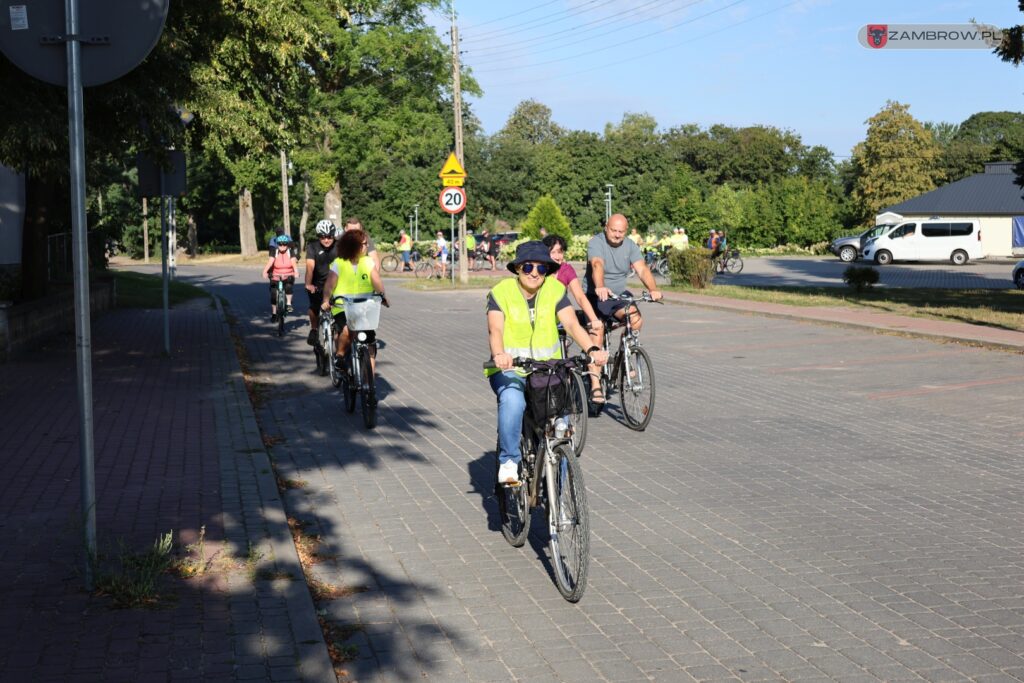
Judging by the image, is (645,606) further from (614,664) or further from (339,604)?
(339,604)

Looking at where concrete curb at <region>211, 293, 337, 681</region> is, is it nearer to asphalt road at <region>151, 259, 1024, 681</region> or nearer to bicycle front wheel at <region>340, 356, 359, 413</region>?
asphalt road at <region>151, 259, 1024, 681</region>

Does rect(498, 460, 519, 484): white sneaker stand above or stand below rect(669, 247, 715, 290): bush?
below

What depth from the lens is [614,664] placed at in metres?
4.74

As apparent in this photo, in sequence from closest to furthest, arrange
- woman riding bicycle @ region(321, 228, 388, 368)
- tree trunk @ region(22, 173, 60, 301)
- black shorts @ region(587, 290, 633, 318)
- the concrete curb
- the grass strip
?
the concrete curb → black shorts @ region(587, 290, 633, 318) → woman riding bicycle @ region(321, 228, 388, 368) → tree trunk @ region(22, 173, 60, 301) → the grass strip

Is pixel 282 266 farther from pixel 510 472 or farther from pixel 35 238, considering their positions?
pixel 510 472

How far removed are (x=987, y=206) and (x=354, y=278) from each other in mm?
69406

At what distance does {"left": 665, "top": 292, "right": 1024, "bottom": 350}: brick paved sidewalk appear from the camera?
17734mm

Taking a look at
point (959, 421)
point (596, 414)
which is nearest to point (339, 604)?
point (596, 414)

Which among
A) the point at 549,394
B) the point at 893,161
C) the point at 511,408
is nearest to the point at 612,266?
the point at 511,408

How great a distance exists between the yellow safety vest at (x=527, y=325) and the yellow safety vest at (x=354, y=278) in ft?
16.5

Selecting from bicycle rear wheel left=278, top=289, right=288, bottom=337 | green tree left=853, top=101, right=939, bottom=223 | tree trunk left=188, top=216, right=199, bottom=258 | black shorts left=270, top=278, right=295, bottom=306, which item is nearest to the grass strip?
black shorts left=270, top=278, right=295, bottom=306

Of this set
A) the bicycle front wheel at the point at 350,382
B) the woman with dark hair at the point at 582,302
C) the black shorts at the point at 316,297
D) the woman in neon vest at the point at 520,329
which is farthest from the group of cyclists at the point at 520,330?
the black shorts at the point at 316,297

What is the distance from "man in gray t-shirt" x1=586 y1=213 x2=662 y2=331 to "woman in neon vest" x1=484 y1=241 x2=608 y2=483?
14.7 ft

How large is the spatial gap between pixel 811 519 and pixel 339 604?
3.02 metres
